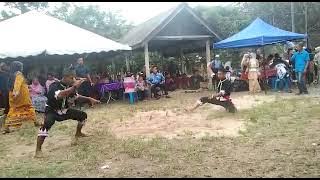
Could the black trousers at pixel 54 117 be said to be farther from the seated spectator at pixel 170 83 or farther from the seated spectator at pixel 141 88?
the seated spectator at pixel 170 83

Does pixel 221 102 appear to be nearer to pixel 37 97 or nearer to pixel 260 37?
pixel 260 37

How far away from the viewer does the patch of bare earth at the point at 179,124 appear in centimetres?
819

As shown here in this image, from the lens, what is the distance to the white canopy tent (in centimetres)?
1360

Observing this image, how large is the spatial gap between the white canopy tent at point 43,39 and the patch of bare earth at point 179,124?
3906mm

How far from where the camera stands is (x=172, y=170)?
5.59 m

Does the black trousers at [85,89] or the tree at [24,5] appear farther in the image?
the tree at [24,5]

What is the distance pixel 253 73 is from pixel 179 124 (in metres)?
6.44

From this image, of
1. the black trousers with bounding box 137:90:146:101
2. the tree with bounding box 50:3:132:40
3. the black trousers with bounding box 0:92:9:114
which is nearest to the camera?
the black trousers with bounding box 0:92:9:114

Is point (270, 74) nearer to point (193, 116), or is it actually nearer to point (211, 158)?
point (193, 116)

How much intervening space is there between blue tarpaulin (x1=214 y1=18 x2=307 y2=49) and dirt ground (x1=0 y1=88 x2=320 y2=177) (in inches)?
178

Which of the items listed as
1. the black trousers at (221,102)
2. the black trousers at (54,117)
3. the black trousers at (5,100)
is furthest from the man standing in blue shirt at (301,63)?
the black trousers at (5,100)

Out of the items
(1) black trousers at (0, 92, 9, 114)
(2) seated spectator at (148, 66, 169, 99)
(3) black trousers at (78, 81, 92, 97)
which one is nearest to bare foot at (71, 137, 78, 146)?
(1) black trousers at (0, 92, 9, 114)

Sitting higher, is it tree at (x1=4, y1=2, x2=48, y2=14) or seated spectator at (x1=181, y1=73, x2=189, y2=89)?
tree at (x1=4, y1=2, x2=48, y2=14)

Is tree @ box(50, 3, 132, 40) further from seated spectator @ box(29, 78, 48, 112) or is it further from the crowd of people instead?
seated spectator @ box(29, 78, 48, 112)
